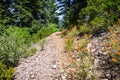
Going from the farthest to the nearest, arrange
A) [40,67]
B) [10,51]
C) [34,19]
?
[34,19] < [10,51] < [40,67]

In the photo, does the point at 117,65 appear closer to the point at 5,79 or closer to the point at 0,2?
the point at 5,79

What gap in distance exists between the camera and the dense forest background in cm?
941

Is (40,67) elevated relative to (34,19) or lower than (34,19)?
elevated

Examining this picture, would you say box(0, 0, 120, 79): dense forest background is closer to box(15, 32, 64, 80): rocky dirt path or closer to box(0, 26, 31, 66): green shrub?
box(0, 26, 31, 66): green shrub

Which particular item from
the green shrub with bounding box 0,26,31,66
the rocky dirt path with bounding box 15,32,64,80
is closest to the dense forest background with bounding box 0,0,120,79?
the green shrub with bounding box 0,26,31,66

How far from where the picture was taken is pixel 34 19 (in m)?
27.2

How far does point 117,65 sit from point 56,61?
2.56m

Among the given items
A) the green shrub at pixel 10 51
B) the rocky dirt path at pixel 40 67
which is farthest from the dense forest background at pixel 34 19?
the rocky dirt path at pixel 40 67

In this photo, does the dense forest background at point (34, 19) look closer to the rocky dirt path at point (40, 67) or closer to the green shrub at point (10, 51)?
the green shrub at point (10, 51)

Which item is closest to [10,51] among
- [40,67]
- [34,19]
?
[40,67]

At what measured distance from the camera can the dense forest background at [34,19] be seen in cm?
941

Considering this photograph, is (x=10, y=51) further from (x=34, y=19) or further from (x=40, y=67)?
(x=34, y=19)

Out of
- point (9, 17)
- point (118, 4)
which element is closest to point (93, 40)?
point (118, 4)

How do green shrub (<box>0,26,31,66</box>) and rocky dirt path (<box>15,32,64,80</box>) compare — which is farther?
green shrub (<box>0,26,31,66</box>)
